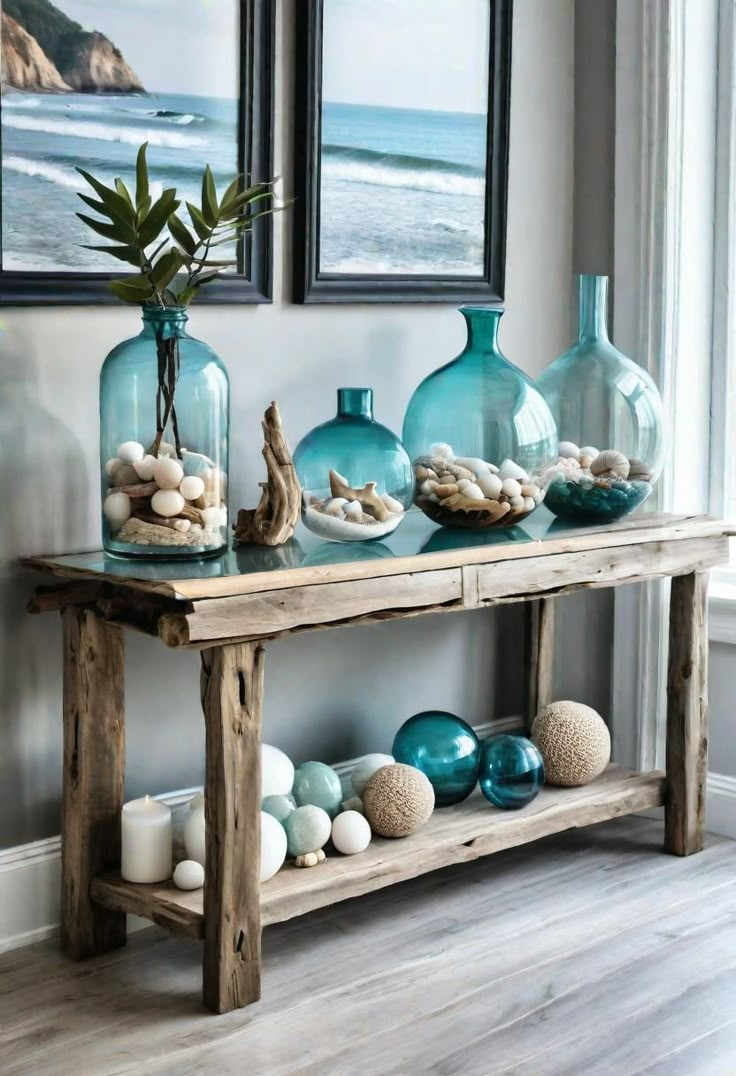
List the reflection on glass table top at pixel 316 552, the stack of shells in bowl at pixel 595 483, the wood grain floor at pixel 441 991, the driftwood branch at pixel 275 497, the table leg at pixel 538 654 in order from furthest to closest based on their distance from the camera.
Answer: the table leg at pixel 538 654, the stack of shells in bowl at pixel 595 483, the driftwood branch at pixel 275 497, the reflection on glass table top at pixel 316 552, the wood grain floor at pixel 441 991

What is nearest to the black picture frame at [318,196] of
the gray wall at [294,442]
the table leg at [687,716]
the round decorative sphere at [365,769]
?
the gray wall at [294,442]

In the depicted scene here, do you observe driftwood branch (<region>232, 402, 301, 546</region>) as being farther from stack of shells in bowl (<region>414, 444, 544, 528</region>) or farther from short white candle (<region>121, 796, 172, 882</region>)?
short white candle (<region>121, 796, 172, 882</region>)

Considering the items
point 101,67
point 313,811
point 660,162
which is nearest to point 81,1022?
point 313,811

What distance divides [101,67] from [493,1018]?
1750mm

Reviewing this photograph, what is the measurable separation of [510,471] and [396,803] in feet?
2.18

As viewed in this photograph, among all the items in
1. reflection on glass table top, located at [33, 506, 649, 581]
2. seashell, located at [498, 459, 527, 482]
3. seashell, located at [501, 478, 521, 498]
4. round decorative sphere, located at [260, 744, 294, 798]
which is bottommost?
round decorative sphere, located at [260, 744, 294, 798]

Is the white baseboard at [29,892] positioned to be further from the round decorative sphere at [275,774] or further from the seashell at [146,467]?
the seashell at [146,467]

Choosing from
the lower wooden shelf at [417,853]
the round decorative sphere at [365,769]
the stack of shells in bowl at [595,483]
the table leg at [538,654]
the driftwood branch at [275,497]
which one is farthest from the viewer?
the table leg at [538,654]

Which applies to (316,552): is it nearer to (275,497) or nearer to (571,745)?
(275,497)

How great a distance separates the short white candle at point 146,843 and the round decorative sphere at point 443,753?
57 cm

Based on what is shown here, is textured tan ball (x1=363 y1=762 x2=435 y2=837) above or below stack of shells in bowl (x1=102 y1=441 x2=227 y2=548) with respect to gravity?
below

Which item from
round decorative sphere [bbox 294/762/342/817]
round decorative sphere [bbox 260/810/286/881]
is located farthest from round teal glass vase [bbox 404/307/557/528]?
round decorative sphere [bbox 260/810/286/881]

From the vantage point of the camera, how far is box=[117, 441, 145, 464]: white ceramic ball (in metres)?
2.23

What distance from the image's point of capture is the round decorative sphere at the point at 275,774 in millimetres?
2490
